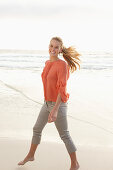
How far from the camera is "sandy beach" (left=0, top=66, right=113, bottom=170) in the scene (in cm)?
393

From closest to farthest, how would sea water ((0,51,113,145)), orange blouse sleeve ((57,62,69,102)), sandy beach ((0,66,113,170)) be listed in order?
1. orange blouse sleeve ((57,62,69,102))
2. sandy beach ((0,66,113,170))
3. sea water ((0,51,113,145))

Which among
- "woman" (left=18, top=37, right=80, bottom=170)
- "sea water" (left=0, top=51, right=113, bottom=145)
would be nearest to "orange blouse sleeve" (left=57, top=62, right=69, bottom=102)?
"woman" (left=18, top=37, right=80, bottom=170)

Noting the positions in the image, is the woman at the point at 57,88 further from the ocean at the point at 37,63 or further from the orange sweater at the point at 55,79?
the ocean at the point at 37,63

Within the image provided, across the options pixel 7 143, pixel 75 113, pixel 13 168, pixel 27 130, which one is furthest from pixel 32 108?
pixel 13 168

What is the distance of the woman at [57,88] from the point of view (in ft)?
10.4

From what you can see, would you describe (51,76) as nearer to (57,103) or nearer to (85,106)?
(57,103)

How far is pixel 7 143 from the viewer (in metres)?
4.52

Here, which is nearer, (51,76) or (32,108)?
(51,76)

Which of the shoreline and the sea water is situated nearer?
the shoreline

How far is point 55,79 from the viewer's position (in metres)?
3.21

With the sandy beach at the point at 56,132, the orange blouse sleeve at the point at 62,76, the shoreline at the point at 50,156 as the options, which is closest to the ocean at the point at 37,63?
the sandy beach at the point at 56,132

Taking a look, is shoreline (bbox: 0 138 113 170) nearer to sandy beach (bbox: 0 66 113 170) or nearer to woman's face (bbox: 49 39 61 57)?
sandy beach (bbox: 0 66 113 170)

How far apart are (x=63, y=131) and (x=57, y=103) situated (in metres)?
0.34

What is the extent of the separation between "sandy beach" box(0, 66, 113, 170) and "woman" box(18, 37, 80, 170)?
542 mm
